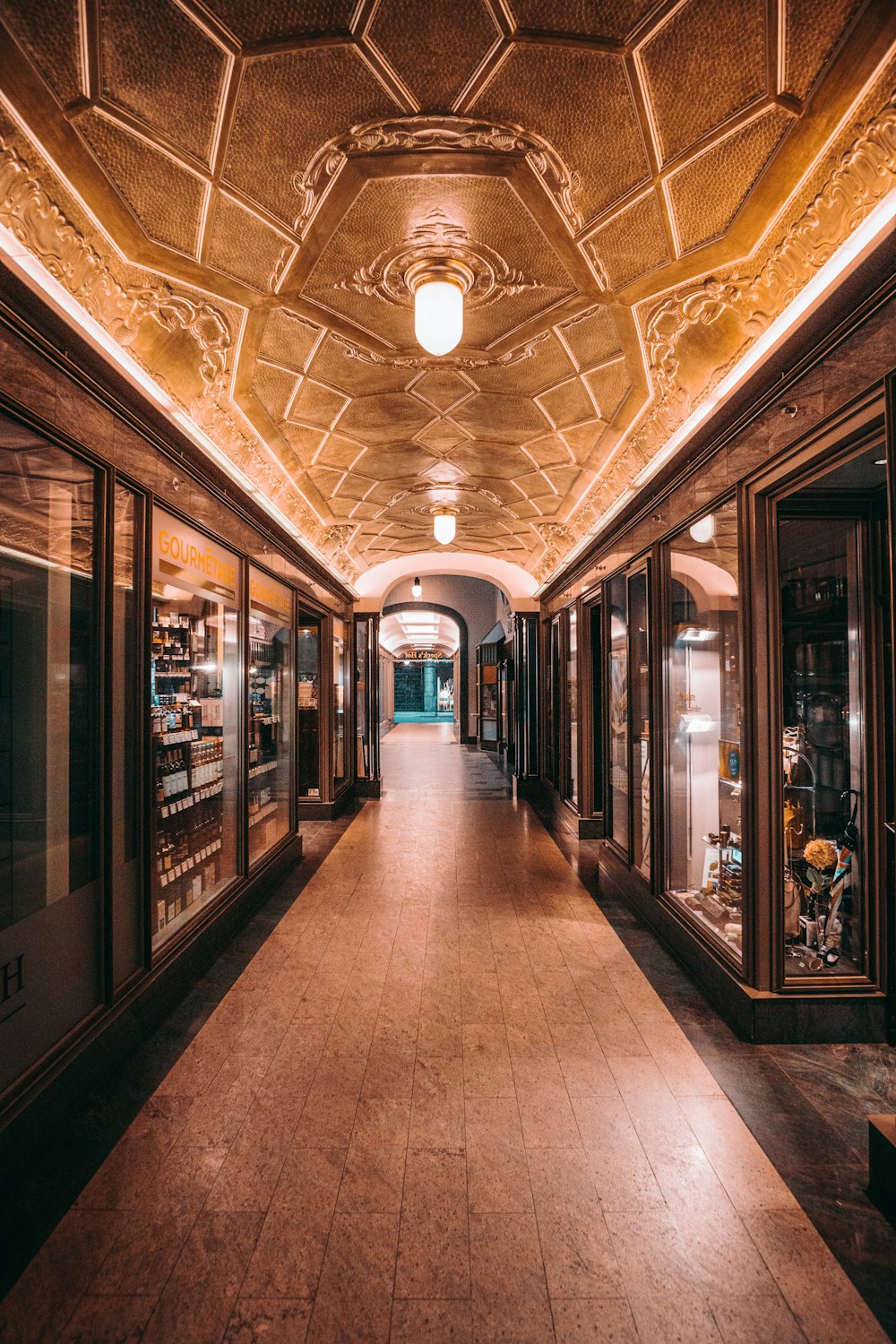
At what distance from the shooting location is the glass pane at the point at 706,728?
3557 millimetres

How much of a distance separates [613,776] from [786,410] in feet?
13.8

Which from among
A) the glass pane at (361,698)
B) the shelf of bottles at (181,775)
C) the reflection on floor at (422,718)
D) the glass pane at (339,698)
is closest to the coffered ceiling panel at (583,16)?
the shelf of bottles at (181,775)

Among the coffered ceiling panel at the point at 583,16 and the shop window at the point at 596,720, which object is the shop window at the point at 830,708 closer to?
the coffered ceiling panel at the point at 583,16

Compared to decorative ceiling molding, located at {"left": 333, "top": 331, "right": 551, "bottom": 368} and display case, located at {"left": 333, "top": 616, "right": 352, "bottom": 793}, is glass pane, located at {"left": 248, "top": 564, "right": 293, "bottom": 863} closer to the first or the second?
decorative ceiling molding, located at {"left": 333, "top": 331, "right": 551, "bottom": 368}

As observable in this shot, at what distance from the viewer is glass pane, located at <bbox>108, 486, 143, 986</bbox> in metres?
3.04

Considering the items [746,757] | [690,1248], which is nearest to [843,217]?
[746,757]

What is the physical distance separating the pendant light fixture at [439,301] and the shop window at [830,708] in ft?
5.86

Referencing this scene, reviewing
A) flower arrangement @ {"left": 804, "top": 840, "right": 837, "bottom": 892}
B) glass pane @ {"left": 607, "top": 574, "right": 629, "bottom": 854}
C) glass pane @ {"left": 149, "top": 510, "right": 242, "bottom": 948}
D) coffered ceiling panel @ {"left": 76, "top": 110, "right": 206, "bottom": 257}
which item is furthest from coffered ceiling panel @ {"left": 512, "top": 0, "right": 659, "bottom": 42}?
glass pane @ {"left": 607, "top": 574, "right": 629, "bottom": 854}

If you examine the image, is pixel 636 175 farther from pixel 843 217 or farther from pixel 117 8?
pixel 117 8

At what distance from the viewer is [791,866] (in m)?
3.43

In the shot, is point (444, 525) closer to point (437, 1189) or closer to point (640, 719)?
point (640, 719)

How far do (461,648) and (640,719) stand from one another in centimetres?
1336

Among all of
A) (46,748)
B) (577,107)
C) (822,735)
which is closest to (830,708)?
(822,735)

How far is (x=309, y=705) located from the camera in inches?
334
